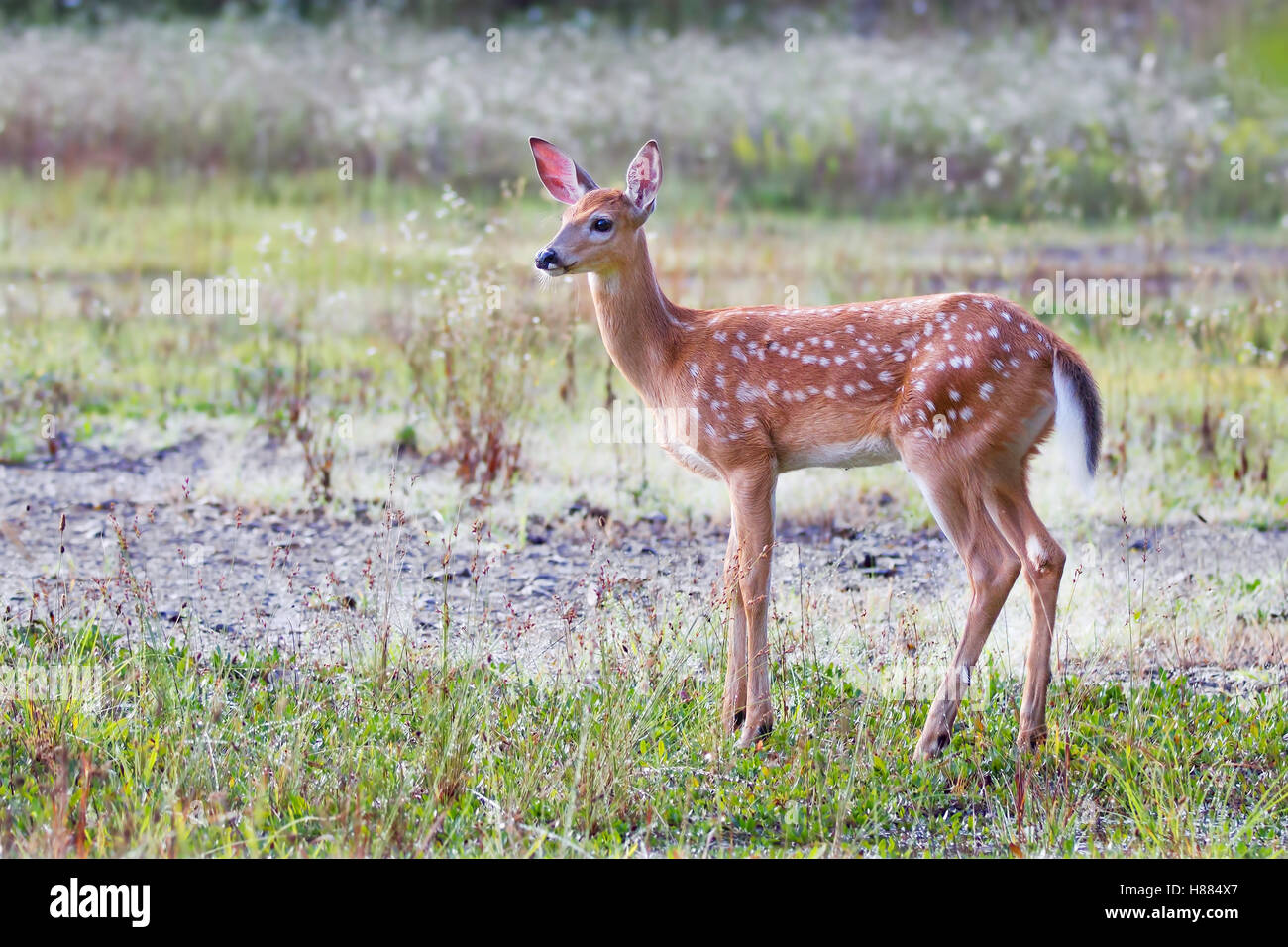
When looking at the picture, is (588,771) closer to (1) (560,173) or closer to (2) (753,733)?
(2) (753,733)

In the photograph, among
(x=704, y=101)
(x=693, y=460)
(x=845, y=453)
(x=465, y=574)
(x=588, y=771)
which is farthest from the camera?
(x=704, y=101)

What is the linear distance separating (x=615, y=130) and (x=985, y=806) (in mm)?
15125

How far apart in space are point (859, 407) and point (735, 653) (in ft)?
3.20

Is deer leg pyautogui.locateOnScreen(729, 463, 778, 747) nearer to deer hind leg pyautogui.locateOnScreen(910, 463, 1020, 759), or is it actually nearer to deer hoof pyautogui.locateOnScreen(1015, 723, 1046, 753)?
deer hind leg pyautogui.locateOnScreen(910, 463, 1020, 759)

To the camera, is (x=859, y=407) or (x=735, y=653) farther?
(x=735, y=653)

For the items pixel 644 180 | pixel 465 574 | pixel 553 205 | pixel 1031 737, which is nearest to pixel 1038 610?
pixel 1031 737

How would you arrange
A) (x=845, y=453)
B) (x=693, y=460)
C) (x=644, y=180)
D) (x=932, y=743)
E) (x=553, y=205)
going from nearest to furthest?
(x=932, y=743) < (x=845, y=453) < (x=693, y=460) < (x=644, y=180) < (x=553, y=205)

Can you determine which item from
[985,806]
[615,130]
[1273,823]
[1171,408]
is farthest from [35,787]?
[615,130]

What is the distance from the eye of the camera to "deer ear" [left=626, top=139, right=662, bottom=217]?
600 cm

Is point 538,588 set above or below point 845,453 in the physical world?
below

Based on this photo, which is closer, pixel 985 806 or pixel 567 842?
pixel 567 842

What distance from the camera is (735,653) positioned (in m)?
5.75

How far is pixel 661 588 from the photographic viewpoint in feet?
23.4

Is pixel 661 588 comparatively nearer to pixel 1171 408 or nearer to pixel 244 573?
pixel 244 573
